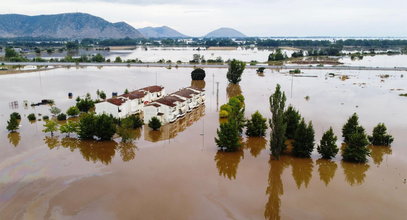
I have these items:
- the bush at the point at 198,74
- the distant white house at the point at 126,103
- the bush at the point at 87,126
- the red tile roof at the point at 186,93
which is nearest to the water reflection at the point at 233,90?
the bush at the point at 198,74

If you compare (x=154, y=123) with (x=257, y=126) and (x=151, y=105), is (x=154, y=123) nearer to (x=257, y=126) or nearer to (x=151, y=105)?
(x=151, y=105)

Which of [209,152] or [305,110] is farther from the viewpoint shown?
[305,110]

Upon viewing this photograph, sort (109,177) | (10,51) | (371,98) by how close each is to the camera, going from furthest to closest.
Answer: (10,51), (371,98), (109,177)

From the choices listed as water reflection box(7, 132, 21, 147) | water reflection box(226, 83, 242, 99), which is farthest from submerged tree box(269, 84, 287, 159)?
water reflection box(226, 83, 242, 99)

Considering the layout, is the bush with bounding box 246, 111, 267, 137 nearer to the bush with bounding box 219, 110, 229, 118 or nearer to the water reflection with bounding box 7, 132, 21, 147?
the bush with bounding box 219, 110, 229, 118

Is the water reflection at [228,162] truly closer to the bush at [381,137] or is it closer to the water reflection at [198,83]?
the bush at [381,137]

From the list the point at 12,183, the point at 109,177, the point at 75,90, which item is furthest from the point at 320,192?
the point at 75,90

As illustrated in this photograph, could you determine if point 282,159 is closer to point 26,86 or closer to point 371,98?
point 371,98
